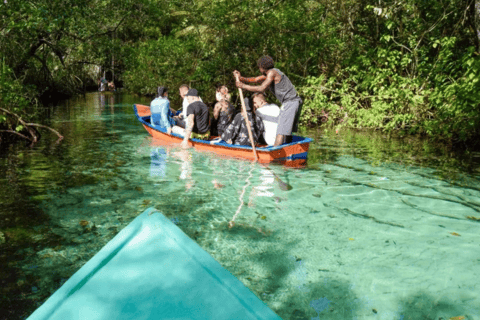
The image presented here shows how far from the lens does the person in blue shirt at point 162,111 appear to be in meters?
9.63

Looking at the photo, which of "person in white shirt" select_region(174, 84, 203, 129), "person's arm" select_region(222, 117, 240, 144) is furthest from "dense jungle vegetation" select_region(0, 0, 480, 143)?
"person's arm" select_region(222, 117, 240, 144)

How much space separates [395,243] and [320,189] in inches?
74.1

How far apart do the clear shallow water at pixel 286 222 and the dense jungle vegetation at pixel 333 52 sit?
153 centimetres

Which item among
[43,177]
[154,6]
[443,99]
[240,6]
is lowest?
[43,177]

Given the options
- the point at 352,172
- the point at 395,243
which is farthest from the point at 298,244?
the point at 352,172

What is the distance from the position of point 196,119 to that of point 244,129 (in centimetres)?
138

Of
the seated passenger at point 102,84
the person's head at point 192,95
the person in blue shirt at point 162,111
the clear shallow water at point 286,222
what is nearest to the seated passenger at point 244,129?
the clear shallow water at point 286,222

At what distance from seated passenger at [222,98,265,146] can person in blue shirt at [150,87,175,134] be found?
227cm

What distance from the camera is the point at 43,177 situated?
617cm

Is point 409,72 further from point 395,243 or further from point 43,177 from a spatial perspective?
point 43,177

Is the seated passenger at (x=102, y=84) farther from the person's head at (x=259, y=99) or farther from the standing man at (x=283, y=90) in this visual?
the standing man at (x=283, y=90)

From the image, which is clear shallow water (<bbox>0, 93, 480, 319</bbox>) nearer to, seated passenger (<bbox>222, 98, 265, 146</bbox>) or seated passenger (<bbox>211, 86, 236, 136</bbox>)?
seated passenger (<bbox>222, 98, 265, 146</bbox>)

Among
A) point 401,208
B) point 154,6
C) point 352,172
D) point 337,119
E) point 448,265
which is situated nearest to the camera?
point 448,265

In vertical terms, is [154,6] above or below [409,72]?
above
